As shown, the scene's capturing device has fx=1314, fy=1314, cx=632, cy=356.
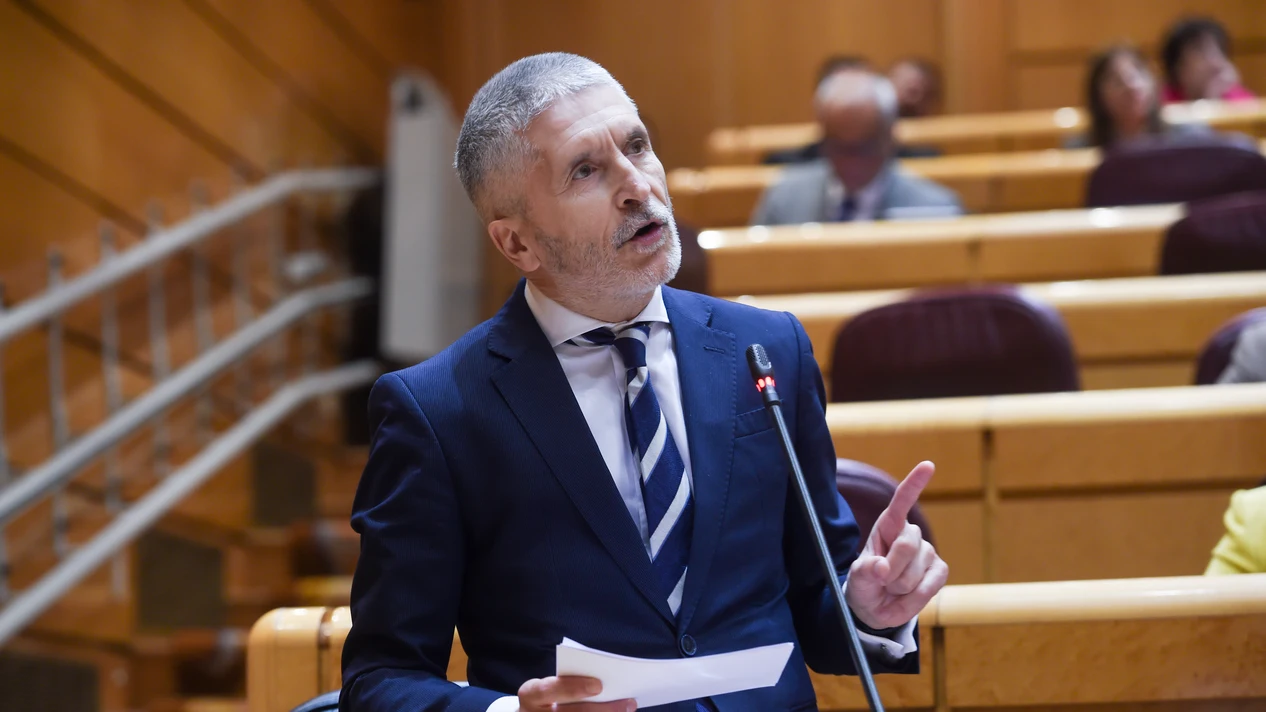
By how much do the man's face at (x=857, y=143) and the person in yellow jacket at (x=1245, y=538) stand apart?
6.36 ft

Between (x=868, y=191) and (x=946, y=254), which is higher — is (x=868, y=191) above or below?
above

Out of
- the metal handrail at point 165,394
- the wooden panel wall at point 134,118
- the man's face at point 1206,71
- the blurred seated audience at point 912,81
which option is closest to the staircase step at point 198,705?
the metal handrail at point 165,394

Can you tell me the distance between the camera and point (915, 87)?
15.1 feet

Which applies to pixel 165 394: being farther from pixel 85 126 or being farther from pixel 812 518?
pixel 812 518

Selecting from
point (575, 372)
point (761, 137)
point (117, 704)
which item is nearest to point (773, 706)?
point (575, 372)

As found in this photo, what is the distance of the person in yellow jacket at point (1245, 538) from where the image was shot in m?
1.26

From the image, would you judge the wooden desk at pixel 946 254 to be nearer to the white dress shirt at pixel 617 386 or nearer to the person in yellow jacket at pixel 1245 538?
the person in yellow jacket at pixel 1245 538

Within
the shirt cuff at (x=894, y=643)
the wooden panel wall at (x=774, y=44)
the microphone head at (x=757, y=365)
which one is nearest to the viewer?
the microphone head at (x=757, y=365)

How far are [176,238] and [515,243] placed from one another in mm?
2118

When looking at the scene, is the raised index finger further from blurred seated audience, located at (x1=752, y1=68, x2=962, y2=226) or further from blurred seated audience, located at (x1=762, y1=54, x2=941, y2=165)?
blurred seated audience, located at (x1=762, y1=54, x2=941, y2=165)

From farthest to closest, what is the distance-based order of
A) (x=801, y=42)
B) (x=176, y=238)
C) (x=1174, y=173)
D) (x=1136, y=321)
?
(x=801, y=42) < (x=1174, y=173) < (x=176, y=238) < (x=1136, y=321)

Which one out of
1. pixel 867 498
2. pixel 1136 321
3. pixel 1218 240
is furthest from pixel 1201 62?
pixel 867 498

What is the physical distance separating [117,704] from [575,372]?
6.50 feet

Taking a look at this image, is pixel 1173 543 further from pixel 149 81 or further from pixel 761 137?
pixel 761 137
